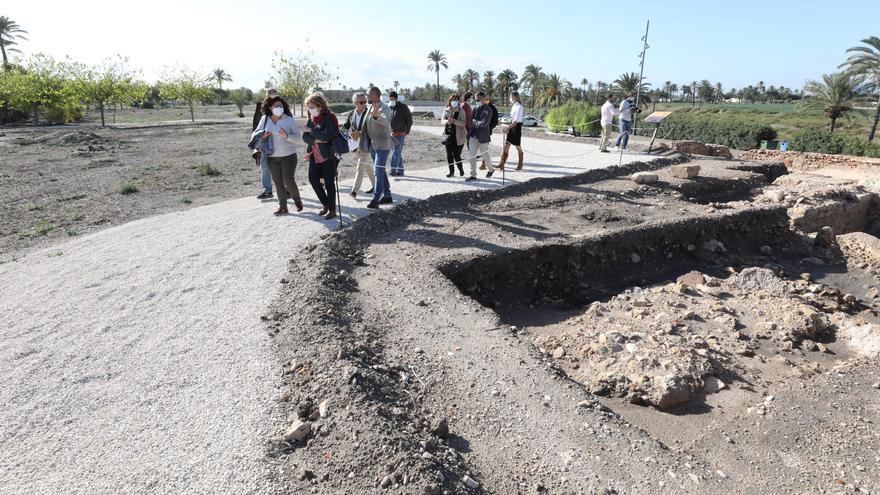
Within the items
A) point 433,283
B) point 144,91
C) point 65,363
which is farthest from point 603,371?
point 144,91

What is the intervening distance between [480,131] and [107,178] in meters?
10.3

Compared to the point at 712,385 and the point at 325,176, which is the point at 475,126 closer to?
the point at 325,176

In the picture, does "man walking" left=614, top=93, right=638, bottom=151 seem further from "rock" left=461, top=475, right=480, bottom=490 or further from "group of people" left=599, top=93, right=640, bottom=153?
"rock" left=461, top=475, right=480, bottom=490

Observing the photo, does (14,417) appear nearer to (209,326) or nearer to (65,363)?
(65,363)

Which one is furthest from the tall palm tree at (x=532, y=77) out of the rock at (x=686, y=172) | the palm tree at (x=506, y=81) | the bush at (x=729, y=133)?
the rock at (x=686, y=172)

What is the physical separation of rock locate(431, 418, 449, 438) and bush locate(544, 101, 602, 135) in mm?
25276

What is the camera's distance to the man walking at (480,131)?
1038cm

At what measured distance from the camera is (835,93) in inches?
1179

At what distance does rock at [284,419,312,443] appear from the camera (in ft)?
11.5

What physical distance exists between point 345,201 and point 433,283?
12.0 feet

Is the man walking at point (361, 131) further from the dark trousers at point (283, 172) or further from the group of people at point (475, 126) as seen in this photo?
the group of people at point (475, 126)

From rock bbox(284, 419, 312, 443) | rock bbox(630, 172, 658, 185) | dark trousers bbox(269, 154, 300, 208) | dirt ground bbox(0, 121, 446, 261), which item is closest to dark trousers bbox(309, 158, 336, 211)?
dark trousers bbox(269, 154, 300, 208)

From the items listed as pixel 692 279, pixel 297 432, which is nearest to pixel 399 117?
pixel 692 279

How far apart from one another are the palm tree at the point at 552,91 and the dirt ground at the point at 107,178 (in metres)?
37.3
